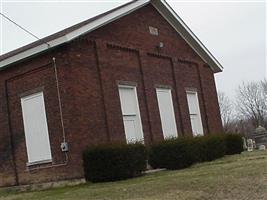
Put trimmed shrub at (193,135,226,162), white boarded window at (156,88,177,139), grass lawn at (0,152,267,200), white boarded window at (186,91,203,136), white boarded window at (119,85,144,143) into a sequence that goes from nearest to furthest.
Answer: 1. grass lawn at (0,152,267,200)
2. trimmed shrub at (193,135,226,162)
3. white boarded window at (119,85,144,143)
4. white boarded window at (156,88,177,139)
5. white boarded window at (186,91,203,136)

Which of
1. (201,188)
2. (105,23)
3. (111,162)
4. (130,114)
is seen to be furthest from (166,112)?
(201,188)

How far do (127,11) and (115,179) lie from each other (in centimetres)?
901

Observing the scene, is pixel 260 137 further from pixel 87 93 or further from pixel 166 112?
pixel 87 93

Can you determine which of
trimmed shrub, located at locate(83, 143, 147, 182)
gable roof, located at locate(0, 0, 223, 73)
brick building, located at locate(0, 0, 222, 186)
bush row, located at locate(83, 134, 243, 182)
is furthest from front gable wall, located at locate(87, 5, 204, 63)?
trimmed shrub, located at locate(83, 143, 147, 182)

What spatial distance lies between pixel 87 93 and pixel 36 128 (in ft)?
8.61

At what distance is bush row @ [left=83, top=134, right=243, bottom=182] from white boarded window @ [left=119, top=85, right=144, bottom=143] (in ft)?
5.14

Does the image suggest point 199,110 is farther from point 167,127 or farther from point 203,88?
point 167,127

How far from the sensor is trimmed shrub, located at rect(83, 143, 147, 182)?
59.0ft

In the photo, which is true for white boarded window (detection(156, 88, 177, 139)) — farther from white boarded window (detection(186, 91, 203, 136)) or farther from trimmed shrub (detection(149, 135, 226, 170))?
trimmed shrub (detection(149, 135, 226, 170))

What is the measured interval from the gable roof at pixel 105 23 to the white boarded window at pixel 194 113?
3.08m

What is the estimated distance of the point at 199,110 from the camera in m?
29.0

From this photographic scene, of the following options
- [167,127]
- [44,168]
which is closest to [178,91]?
[167,127]

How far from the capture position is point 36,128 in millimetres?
20938

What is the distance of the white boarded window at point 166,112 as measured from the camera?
25.3 metres
